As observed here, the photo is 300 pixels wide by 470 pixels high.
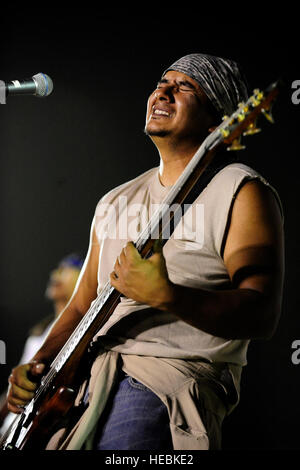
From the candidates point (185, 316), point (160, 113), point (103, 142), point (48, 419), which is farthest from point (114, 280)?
point (103, 142)

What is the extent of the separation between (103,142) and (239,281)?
2.01 m

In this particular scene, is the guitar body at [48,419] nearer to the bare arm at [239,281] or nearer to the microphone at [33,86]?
the bare arm at [239,281]

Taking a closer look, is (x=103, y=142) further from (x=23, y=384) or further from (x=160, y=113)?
(x=23, y=384)

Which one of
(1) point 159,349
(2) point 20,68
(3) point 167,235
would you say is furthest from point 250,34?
(1) point 159,349

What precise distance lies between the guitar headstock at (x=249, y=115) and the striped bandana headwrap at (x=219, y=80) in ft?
1.47

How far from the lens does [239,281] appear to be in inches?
54.4

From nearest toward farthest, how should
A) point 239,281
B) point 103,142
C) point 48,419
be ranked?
point 239,281
point 48,419
point 103,142

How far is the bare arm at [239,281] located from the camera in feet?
4.09

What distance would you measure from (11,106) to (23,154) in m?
0.30

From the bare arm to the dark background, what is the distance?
1.28 meters

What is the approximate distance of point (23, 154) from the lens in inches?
130

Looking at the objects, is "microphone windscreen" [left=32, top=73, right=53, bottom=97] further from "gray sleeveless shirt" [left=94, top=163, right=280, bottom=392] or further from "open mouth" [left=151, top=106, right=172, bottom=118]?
"gray sleeveless shirt" [left=94, top=163, right=280, bottom=392]

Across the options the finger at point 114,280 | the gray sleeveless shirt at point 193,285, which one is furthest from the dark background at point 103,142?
the finger at point 114,280

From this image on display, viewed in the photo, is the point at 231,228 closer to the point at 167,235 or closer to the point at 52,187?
the point at 167,235
